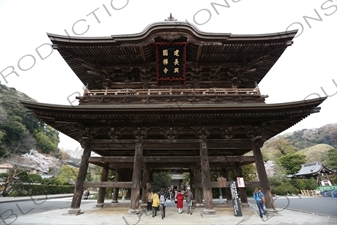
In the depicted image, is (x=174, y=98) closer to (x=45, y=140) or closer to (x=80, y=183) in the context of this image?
(x=80, y=183)

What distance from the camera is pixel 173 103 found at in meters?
10.8

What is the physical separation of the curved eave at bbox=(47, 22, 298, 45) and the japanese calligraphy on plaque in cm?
81

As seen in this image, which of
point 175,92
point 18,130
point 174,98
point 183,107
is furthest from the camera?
point 18,130

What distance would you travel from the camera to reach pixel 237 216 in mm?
9273

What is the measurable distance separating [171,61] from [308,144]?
10752cm

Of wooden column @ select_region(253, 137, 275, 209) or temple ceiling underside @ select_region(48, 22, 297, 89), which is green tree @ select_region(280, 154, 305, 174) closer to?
temple ceiling underside @ select_region(48, 22, 297, 89)

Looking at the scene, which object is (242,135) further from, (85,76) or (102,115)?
(85,76)

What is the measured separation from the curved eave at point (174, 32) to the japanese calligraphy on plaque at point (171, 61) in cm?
81

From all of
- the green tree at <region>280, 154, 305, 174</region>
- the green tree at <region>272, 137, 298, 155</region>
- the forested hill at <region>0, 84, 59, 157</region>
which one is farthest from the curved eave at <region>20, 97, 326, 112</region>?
the green tree at <region>272, 137, 298, 155</region>

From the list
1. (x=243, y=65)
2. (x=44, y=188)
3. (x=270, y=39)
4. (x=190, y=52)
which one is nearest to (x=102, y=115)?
(x=190, y=52)

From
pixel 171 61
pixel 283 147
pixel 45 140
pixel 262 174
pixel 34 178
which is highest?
pixel 283 147

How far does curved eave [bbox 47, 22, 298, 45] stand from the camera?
10.4 m

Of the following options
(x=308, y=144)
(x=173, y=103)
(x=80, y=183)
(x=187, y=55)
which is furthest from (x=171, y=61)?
(x=308, y=144)

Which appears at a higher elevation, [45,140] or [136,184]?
[45,140]
